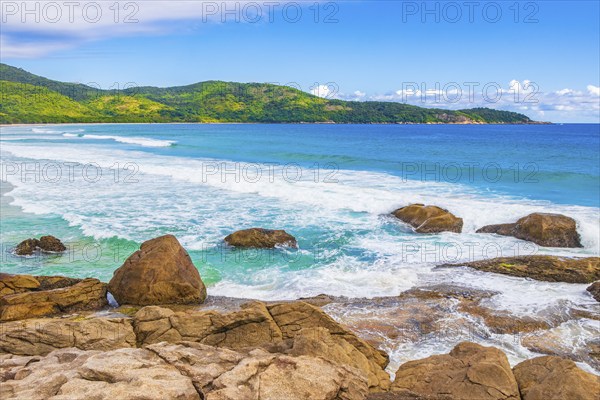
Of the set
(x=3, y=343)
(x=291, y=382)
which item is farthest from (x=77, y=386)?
(x=3, y=343)

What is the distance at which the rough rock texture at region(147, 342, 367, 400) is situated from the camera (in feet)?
20.8

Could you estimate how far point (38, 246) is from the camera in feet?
56.9

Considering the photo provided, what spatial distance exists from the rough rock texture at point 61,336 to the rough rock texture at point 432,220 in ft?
48.4

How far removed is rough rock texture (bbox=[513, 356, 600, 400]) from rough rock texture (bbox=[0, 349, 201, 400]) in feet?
16.3

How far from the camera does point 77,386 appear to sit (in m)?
6.23

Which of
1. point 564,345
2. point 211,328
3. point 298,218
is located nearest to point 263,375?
point 211,328

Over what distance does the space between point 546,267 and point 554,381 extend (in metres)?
8.86

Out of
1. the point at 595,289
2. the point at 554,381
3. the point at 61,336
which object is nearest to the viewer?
the point at 554,381

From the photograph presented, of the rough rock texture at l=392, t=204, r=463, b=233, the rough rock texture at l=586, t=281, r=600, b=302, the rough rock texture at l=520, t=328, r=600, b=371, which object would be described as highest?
the rough rock texture at l=392, t=204, r=463, b=233

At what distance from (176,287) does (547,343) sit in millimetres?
8890

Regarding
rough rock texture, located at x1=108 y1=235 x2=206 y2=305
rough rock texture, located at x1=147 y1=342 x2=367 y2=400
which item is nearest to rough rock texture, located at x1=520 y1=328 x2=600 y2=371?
rough rock texture, located at x1=147 y1=342 x2=367 y2=400

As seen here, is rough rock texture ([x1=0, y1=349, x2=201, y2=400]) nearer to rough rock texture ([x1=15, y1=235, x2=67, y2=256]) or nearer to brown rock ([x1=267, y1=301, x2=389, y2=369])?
brown rock ([x1=267, y1=301, x2=389, y2=369])

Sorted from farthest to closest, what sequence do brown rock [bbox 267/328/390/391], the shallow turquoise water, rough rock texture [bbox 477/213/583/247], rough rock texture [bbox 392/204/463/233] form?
rough rock texture [bbox 392/204/463/233] → rough rock texture [bbox 477/213/583/247] → the shallow turquoise water → brown rock [bbox 267/328/390/391]

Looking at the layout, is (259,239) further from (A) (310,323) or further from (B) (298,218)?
(A) (310,323)
